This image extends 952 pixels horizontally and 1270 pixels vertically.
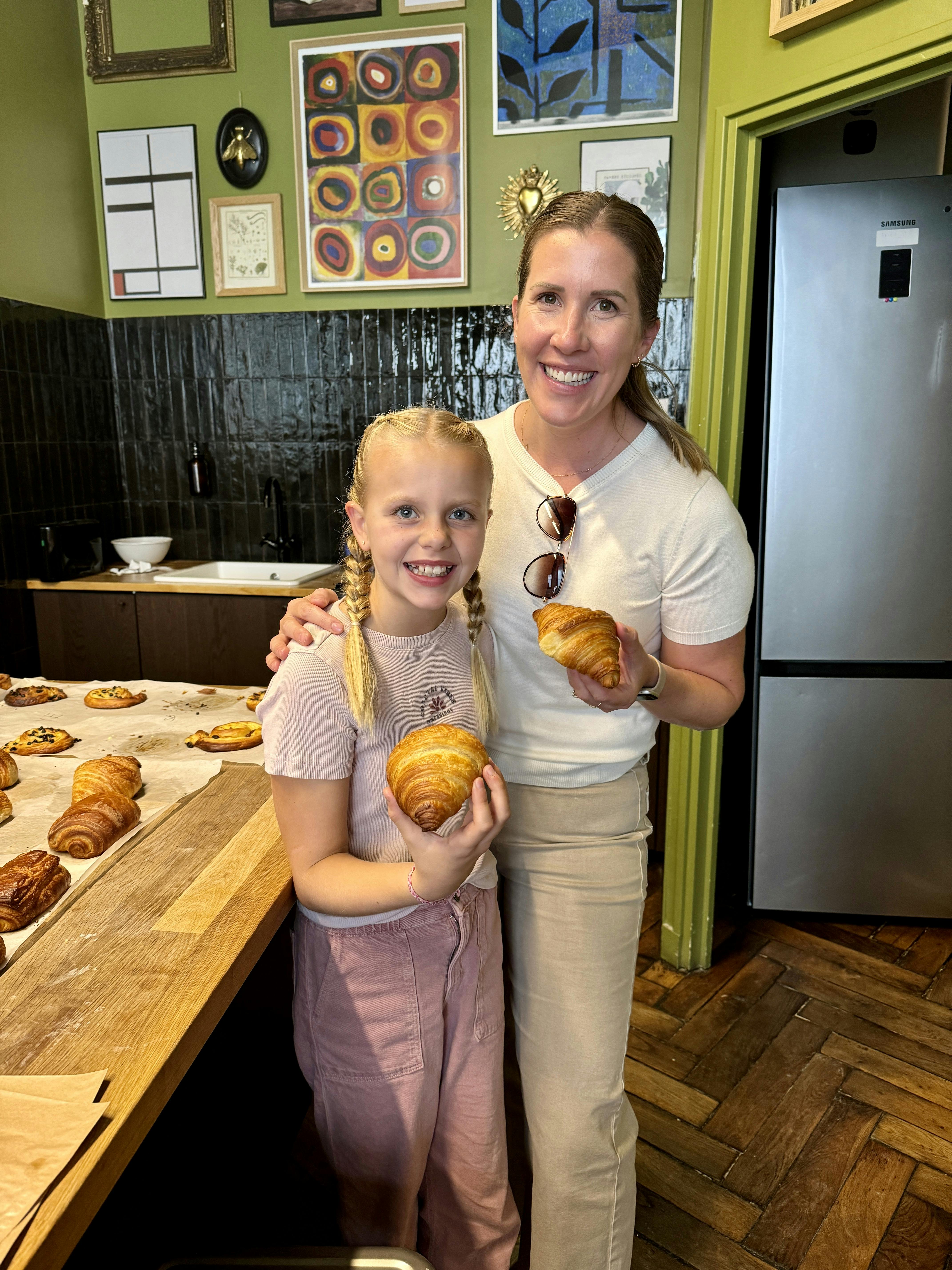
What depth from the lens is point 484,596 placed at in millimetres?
1357

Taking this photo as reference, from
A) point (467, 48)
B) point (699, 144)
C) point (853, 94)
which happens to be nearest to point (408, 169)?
point (467, 48)

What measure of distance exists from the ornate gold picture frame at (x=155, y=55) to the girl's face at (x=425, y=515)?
3.31 m

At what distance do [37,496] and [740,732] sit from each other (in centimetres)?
275

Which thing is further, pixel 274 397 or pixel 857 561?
pixel 274 397

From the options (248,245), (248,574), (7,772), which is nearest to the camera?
(7,772)

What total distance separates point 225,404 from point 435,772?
3.25 meters

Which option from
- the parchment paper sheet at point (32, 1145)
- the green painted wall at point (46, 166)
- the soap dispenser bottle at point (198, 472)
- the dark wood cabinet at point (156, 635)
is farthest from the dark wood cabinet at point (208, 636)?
the parchment paper sheet at point (32, 1145)

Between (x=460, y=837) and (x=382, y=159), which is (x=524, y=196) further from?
(x=460, y=837)

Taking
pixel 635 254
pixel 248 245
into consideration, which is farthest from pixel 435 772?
pixel 248 245

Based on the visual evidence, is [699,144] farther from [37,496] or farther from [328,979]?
[328,979]

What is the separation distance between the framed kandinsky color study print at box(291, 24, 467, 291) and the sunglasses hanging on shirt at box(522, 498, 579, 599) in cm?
252

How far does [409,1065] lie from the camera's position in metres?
1.15

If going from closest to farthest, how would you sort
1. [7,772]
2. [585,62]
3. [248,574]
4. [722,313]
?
[7,772], [722,313], [585,62], [248,574]

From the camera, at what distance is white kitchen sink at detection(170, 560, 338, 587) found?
10.7ft
